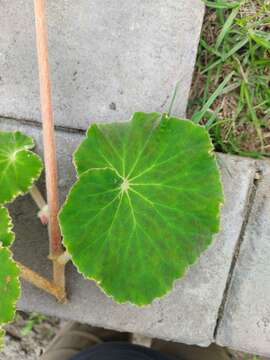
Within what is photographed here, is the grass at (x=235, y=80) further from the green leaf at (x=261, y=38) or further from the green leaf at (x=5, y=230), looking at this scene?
the green leaf at (x=5, y=230)

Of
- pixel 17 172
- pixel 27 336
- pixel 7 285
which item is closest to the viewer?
pixel 7 285

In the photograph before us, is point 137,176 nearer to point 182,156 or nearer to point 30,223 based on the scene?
point 182,156

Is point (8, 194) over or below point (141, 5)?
below

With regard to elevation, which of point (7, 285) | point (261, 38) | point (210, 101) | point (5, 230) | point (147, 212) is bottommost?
point (7, 285)

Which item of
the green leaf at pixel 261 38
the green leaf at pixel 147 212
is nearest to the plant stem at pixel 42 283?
the green leaf at pixel 147 212

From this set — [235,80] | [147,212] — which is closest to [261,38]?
[235,80]

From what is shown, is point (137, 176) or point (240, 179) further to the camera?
point (240, 179)

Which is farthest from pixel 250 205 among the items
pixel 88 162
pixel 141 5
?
pixel 141 5

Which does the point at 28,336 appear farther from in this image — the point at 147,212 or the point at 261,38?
the point at 261,38
